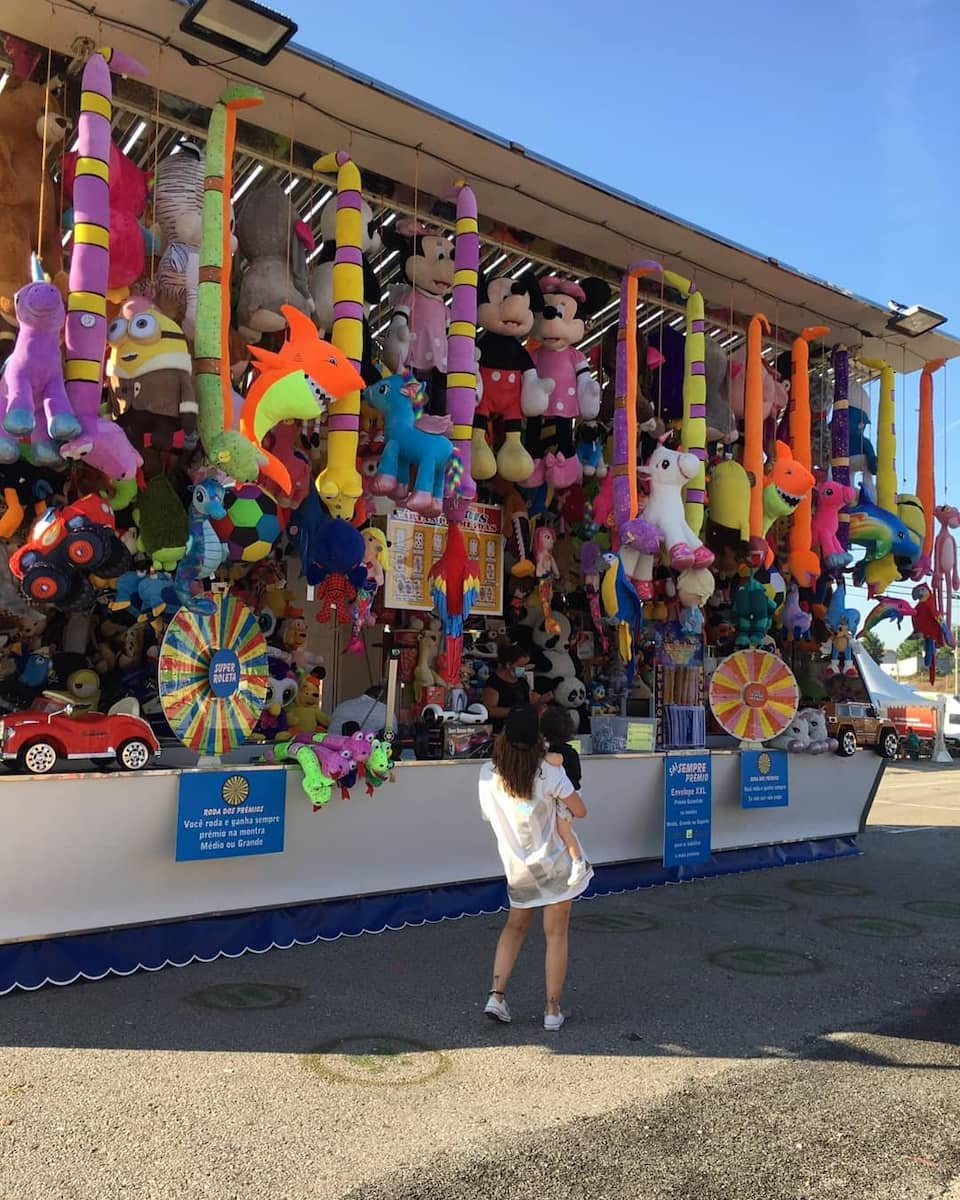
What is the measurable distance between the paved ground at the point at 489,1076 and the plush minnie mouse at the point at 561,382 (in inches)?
126

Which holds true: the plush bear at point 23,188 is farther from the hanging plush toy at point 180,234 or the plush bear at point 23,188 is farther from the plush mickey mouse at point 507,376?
the plush mickey mouse at point 507,376

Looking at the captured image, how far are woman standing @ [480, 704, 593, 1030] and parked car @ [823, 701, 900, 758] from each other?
549 centimetres

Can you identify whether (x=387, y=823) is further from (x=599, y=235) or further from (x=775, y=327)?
(x=775, y=327)

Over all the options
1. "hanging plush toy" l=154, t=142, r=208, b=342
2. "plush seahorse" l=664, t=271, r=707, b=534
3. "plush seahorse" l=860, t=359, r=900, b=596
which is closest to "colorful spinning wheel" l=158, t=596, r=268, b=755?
"hanging plush toy" l=154, t=142, r=208, b=342

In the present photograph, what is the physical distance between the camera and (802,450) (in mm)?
8250

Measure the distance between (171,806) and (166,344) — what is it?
226 cm

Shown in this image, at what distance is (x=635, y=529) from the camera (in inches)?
274

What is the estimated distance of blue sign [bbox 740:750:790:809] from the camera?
7.68 meters

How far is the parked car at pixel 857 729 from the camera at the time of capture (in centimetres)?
874

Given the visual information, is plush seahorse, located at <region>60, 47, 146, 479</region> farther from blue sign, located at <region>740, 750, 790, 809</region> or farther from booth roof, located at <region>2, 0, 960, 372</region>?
blue sign, located at <region>740, 750, 790, 809</region>

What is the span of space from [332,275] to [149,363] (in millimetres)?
1342

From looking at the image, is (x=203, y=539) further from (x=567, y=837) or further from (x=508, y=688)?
(x=508, y=688)

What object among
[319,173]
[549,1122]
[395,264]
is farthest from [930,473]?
[549,1122]

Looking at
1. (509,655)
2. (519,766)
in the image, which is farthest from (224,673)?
(509,655)
